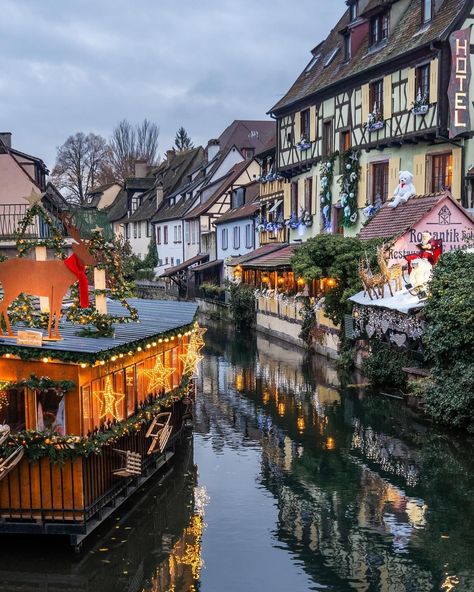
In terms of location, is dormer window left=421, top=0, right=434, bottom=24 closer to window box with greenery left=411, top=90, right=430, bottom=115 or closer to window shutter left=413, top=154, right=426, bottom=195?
window box with greenery left=411, top=90, right=430, bottom=115

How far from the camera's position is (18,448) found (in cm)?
1020

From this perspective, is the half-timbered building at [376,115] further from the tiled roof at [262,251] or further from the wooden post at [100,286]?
the wooden post at [100,286]

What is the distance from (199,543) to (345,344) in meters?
15.6

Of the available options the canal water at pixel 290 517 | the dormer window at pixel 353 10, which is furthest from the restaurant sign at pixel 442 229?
the dormer window at pixel 353 10

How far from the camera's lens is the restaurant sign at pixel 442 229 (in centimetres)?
2284

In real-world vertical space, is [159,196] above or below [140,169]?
below

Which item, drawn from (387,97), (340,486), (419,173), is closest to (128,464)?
(340,486)

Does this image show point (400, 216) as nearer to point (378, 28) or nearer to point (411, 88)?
point (411, 88)

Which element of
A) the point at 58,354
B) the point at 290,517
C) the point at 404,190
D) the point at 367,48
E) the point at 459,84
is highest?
the point at 367,48

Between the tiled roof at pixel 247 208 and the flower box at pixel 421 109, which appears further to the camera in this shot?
the tiled roof at pixel 247 208

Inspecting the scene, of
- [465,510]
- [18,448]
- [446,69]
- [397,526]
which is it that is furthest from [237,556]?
[446,69]

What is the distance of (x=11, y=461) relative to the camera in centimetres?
1016

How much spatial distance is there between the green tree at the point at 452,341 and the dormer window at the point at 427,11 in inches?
533

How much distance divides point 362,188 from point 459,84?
7.03m
